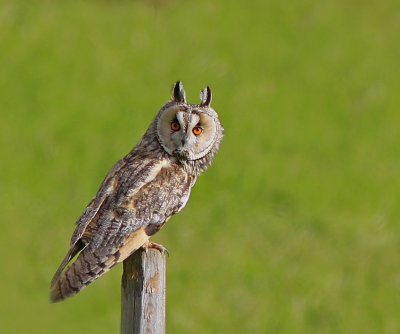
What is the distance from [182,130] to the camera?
230 inches

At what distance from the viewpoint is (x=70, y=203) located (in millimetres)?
12023

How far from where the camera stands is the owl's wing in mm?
5109

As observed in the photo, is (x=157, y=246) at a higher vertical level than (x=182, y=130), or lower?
lower

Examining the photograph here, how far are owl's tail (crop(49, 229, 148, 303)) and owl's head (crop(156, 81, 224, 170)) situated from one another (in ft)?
2.64

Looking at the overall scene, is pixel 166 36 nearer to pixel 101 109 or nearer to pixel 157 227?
pixel 101 109

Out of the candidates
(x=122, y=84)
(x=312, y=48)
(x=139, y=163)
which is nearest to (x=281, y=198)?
(x=122, y=84)

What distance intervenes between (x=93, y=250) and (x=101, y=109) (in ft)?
28.6

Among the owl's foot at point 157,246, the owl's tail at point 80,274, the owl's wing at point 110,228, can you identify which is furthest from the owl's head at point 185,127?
the owl's tail at point 80,274

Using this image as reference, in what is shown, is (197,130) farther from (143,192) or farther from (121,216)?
(121,216)

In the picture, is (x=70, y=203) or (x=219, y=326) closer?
(x=219, y=326)

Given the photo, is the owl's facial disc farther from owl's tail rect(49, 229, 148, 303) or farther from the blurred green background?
the blurred green background

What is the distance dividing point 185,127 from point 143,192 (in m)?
0.53

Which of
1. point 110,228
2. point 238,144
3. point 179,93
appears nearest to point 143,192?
point 110,228

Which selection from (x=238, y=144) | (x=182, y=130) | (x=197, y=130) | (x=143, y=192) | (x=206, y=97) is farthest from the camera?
(x=238, y=144)
